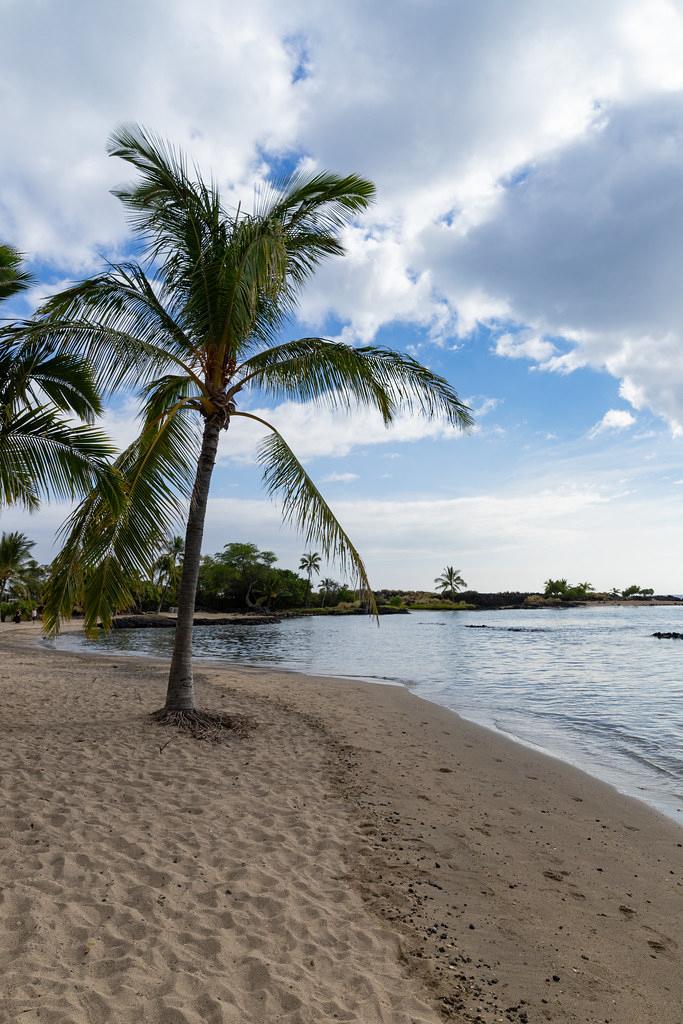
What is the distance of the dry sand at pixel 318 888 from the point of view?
3.00 meters

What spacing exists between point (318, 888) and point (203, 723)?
4.85 meters

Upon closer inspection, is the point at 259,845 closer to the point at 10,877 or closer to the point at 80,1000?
the point at 10,877

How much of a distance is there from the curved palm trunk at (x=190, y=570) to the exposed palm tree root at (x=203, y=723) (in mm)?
156

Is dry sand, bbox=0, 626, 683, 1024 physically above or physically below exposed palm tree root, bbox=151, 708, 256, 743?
below

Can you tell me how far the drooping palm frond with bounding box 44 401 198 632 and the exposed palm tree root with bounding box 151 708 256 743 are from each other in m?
1.68

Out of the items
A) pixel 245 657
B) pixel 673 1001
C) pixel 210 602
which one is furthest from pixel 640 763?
pixel 210 602

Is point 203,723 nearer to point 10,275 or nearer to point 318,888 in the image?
point 318,888

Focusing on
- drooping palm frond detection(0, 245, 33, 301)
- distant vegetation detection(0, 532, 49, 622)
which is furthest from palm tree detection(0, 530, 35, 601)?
drooping palm frond detection(0, 245, 33, 301)

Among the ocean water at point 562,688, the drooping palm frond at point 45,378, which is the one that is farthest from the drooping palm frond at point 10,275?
the ocean water at point 562,688

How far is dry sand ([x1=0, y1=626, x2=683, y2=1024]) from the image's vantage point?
3.00 m

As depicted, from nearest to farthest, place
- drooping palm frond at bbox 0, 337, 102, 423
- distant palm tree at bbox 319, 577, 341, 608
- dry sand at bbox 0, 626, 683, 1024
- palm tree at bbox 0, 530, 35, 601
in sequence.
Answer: dry sand at bbox 0, 626, 683, 1024, drooping palm frond at bbox 0, 337, 102, 423, palm tree at bbox 0, 530, 35, 601, distant palm tree at bbox 319, 577, 341, 608

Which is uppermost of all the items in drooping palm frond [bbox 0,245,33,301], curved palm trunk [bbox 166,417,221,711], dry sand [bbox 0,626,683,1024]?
drooping palm frond [bbox 0,245,33,301]

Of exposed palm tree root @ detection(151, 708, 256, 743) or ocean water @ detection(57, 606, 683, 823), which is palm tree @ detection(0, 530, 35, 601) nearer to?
ocean water @ detection(57, 606, 683, 823)

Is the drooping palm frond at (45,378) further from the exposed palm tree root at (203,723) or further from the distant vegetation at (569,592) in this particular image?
the distant vegetation at (569,592)
